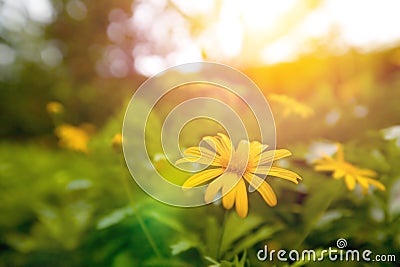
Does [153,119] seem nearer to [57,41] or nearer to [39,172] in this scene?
[39,172]

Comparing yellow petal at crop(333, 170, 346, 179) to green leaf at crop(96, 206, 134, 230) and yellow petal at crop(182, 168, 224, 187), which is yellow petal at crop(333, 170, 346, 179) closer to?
yellow petal at crop(182, 168, 224, 187)

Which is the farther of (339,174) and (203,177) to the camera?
(339,174)

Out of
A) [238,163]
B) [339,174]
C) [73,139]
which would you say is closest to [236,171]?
[238,163]

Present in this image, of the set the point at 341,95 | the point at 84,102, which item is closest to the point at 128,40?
the point at 84,102

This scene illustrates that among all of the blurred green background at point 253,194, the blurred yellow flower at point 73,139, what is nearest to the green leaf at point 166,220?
the blurred green background at point 253,194

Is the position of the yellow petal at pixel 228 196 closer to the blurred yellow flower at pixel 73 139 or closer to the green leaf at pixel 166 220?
the green leaf at pixel 166 220

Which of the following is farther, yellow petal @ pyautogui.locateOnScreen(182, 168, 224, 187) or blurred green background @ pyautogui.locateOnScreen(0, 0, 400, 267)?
blurred green background @ pyautogui.locateOnScreen(0, 0, 400, 267)

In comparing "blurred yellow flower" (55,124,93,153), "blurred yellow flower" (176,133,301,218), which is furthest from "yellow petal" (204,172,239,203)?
Result: "blurred yellow flower" (55,124,93,153)

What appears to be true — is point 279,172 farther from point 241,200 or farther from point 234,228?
point 234,228

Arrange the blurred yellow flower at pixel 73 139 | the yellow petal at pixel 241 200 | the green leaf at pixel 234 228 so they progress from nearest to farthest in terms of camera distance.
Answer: the yellow petal at pixel 241 200
the green leaf at pixel 234 228
the blurred yellow flower at pixel 73 139

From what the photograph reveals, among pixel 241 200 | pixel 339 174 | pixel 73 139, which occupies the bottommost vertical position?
pixel 241 200
